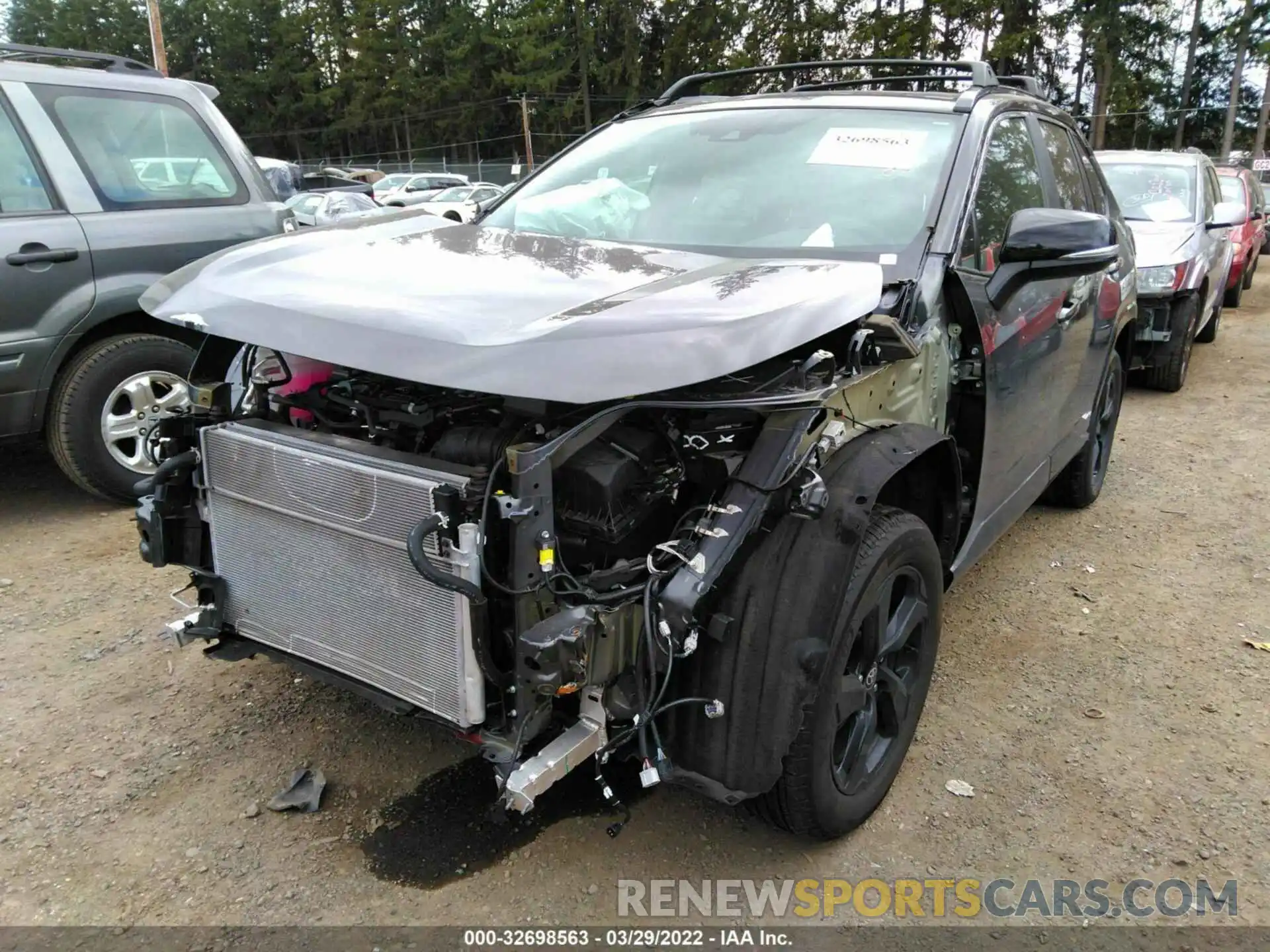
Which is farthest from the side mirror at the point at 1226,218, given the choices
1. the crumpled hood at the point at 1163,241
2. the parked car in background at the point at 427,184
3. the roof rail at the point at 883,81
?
the parked car in background at the point at 427,184

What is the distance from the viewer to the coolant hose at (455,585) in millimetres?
1901

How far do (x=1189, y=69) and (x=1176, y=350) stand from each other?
134ft

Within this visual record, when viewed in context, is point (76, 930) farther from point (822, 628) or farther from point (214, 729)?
point (822, 628)

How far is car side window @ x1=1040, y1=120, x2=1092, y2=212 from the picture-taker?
3.82 m

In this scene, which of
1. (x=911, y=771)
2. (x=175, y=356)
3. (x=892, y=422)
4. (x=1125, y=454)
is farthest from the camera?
(x=1125, y=454)

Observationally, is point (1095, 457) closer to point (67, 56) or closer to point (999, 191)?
point (999, 191)

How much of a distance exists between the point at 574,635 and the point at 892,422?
1.12 metres

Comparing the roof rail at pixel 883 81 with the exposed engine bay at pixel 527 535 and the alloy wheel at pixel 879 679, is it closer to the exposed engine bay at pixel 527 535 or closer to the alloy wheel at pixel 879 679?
the exposed engine bay at pixel 527 535

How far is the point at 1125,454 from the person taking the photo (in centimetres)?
589

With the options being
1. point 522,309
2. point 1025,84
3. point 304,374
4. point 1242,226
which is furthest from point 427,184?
point 522,309

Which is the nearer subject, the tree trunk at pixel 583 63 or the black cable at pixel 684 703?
the black cable at pixel 684 703

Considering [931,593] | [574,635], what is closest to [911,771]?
[931,593]

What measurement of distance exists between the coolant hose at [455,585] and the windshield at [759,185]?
1.43 metres

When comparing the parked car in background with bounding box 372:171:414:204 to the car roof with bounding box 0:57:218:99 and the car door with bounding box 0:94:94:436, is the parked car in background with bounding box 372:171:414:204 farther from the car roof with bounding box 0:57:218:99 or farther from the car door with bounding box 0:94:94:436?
the car door with bounding box 0:94:94:436
